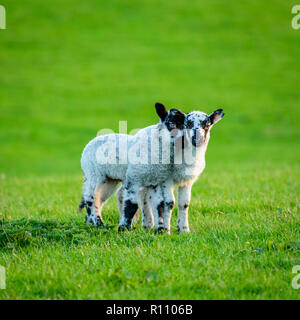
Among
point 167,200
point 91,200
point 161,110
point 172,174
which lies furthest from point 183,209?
point 91,200

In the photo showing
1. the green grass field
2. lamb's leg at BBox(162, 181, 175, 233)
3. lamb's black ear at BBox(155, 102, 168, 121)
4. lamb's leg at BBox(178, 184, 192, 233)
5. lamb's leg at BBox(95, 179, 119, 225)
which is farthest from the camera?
lamb's leg at BBox(95, 179, 119, 225)

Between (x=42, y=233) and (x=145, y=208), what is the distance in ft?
5.65

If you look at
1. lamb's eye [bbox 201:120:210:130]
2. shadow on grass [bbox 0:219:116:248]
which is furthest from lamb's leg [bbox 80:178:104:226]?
lamb's eye [bbox 201:120:210:130]

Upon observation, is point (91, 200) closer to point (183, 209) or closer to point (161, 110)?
point (183, 209)

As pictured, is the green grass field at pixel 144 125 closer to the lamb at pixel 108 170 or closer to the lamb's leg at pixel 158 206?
the lamb's leg at pixel 158 206

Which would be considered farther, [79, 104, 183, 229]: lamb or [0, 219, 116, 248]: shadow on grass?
[79, 104, 183, 229]: lamb

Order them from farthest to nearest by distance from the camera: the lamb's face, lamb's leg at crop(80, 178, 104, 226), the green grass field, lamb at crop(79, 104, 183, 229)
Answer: lamb's leg at crop(80, 178, 104, 226) → lamb at crop(79, 104, 183, 229) → the lamb's face → the green grass field

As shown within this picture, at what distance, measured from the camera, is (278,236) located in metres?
6.77

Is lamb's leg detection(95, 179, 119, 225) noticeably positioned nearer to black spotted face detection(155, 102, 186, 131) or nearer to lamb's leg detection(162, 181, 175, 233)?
lamb's leg detection(162, 181, 175, 233)

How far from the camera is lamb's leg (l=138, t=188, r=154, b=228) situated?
313 inches

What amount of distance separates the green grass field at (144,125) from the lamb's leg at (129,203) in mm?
253

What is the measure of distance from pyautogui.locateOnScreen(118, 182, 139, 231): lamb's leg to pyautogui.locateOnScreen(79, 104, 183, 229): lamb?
0.23 ft

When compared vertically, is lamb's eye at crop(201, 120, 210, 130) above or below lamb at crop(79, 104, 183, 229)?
above
